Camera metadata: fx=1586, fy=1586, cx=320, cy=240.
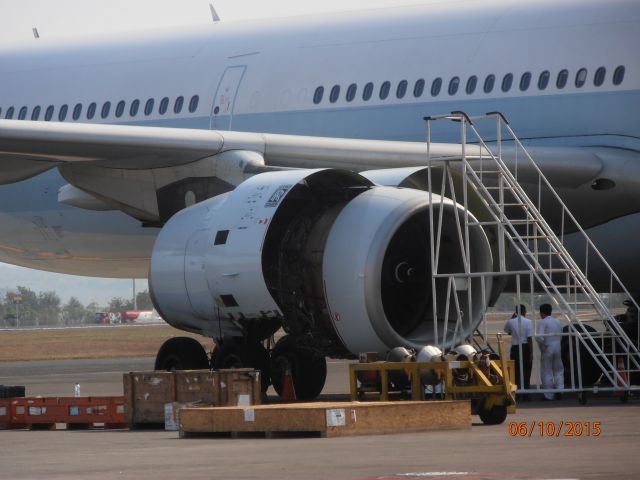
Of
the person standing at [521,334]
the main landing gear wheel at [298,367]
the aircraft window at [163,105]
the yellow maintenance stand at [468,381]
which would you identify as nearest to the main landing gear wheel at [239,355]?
the main landing gear wheel at [298,367]

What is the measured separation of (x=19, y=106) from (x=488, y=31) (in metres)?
8.31

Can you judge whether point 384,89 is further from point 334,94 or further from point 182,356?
point 182,356

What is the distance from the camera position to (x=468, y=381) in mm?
13508

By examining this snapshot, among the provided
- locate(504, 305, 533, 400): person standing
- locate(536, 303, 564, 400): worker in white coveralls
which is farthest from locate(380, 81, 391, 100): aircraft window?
locate(536, 303, 564, 400): worker in white coveralls

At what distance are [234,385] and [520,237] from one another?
3.04 metres

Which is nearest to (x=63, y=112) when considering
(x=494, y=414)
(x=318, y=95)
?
(x=318, y=95)

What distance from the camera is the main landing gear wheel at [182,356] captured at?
1712 centimetres

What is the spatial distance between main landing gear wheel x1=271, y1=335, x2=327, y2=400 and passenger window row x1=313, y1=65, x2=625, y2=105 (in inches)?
157

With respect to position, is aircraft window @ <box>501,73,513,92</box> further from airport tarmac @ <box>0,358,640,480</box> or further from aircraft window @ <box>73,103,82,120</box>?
aircraft window @ <box>73,103,82,120</box>

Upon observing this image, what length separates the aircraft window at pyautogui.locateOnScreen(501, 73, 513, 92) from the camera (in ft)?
60.9

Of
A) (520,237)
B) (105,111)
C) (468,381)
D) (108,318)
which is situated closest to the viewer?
(468,381)

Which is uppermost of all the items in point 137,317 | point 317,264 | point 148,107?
point 137,317

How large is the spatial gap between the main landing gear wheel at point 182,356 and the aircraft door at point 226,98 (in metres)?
4.66
